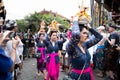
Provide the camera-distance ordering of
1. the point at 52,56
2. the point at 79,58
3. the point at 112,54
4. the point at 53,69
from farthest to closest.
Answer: the point at 52,56
the point at 53,69
the point at 112,54
the point at 79,58

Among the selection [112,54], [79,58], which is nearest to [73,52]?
[79,58]

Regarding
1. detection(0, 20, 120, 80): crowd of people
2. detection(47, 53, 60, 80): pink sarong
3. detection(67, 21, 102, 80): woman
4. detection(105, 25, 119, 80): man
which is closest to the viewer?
detection(0, 20, 120, 80): crowd of people

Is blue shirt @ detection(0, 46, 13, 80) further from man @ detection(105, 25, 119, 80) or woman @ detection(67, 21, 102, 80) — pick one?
man @ detection(105, 25, 119, 80)

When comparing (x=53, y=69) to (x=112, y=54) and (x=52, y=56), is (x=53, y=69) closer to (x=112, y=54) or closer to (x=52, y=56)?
(x=52, y=56)

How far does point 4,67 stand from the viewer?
3914mm

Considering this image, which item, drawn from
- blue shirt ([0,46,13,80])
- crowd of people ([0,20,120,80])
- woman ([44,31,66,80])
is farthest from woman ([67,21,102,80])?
woman ([44,31,66,80])

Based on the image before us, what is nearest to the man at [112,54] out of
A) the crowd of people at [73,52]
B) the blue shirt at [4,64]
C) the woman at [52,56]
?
the crowd of people at [73,52]

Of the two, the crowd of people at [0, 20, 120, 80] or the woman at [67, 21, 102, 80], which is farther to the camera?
the woman at [67, 21, 102, 80]

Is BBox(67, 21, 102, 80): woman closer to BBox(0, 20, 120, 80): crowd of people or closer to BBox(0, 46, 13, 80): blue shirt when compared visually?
BBox(0, 20, 120, 80): crowd of people

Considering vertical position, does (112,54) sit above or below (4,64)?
below

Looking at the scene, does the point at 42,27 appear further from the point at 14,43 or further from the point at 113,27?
the point at 14,43

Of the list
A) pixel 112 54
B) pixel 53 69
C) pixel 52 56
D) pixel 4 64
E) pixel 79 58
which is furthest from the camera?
pixel 52 56

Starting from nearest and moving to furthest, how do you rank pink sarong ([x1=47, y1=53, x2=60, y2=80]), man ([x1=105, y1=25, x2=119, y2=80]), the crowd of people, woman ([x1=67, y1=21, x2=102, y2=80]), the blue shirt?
the blue shirt
the crowd of people
woman ([x1=67, y1=21, x2=102, y2=80])
man ([x1=105, y1=25, x2=119, y2=80])
pink sarong ([x1=47, y1=53, x2=60, y2=80])

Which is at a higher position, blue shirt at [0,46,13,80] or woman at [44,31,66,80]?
blue shirt at [0,46,13,80]
